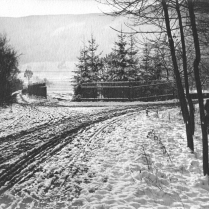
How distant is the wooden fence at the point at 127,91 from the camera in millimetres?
19625

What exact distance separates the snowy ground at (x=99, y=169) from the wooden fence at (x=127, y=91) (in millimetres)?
11138

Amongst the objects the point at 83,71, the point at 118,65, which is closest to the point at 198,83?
the point at 118,65

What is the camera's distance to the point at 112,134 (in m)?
8.01

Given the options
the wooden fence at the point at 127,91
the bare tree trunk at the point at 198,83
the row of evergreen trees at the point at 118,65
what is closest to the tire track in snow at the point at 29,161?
the bare tree trunk at the point at 198,83

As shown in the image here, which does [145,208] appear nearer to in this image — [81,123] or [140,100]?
[81,123]

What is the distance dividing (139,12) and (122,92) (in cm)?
1490

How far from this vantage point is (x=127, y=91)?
773 inches

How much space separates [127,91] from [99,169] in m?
15.0

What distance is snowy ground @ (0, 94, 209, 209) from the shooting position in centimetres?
386

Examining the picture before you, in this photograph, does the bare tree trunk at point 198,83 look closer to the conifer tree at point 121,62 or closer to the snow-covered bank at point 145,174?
the snow-covered bank at point 145,174

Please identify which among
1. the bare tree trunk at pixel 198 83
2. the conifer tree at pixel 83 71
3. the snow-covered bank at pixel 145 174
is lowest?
the snow-covered bank at pixel 145 174

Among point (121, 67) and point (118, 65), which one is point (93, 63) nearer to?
point (118, 65)

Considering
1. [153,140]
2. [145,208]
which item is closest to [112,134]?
[153,140]

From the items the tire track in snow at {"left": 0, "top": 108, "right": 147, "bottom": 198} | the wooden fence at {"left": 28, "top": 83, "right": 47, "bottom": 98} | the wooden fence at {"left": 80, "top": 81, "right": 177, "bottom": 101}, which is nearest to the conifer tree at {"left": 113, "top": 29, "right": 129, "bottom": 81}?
the wooden fence at {"left": 80, "top": 81, "right": 177, "bottom": 101}
